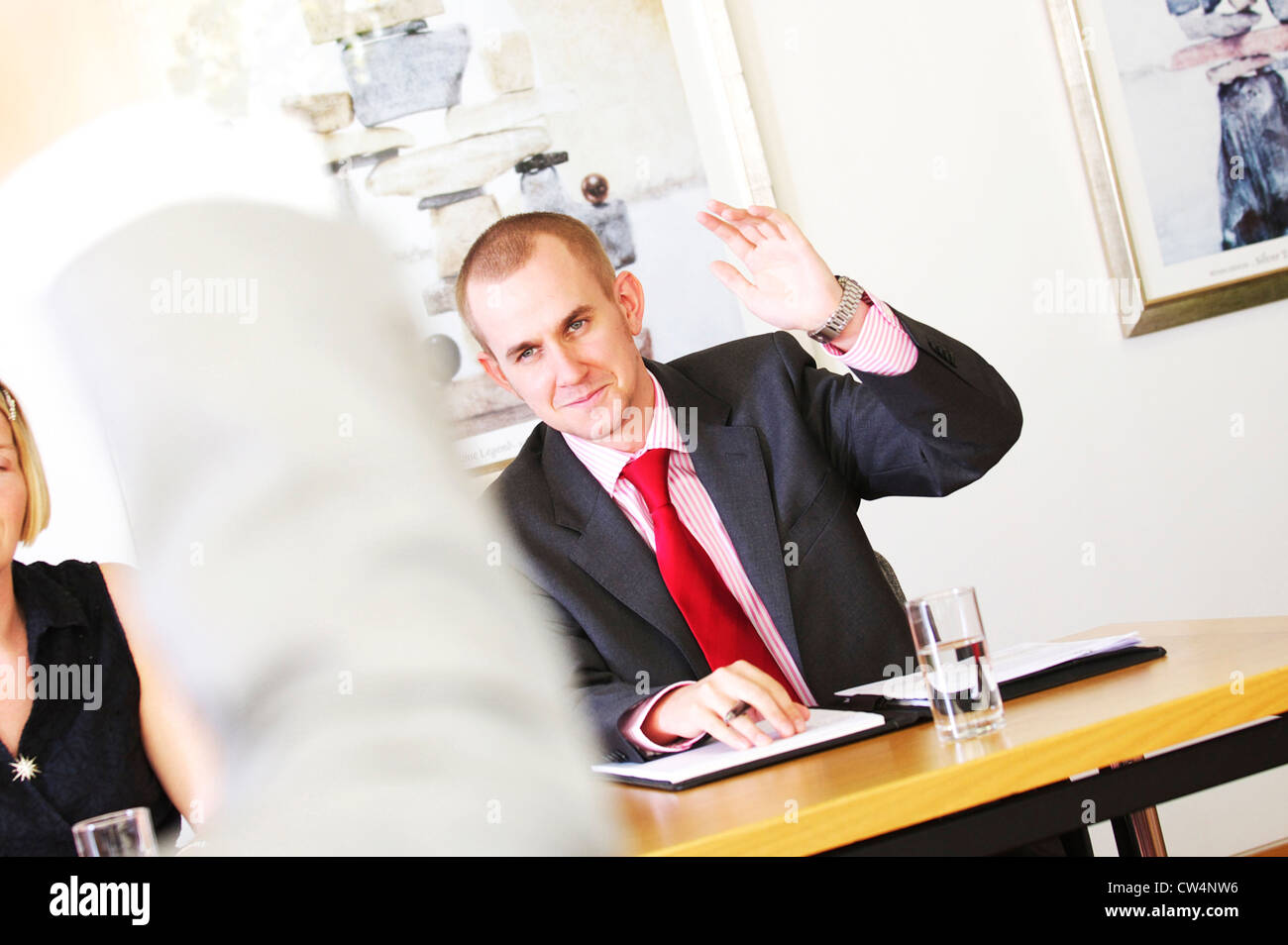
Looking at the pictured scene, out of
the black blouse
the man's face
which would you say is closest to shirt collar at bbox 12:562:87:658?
the black blouse

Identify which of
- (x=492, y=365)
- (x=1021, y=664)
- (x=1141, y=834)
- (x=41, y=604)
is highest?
(x=492, y=365)

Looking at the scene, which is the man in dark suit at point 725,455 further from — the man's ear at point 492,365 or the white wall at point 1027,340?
the white wall at point 1027,340

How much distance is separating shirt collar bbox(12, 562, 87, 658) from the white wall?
6.07 feet

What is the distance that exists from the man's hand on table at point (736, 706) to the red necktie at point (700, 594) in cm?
39

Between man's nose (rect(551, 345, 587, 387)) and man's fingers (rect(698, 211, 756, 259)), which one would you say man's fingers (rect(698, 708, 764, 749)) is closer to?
man's fingers (rect(698, 211, 756, 259))

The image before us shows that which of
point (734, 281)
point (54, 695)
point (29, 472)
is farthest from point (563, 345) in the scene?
point (54, 695)

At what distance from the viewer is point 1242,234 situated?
3027 mm

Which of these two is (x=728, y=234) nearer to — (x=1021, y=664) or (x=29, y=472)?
(x=1021, y=664)

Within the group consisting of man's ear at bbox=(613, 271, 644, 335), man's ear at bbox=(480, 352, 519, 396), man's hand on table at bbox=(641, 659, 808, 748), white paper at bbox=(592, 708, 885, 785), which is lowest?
white paper at bbox=(592, 708, 885, 785)

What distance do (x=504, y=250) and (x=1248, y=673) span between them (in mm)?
1404

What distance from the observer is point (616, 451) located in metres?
2.01

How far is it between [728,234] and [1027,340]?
1.63m

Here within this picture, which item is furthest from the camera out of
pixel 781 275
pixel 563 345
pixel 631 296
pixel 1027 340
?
pixel 1027 340

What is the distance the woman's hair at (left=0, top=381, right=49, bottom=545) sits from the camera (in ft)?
4.83
